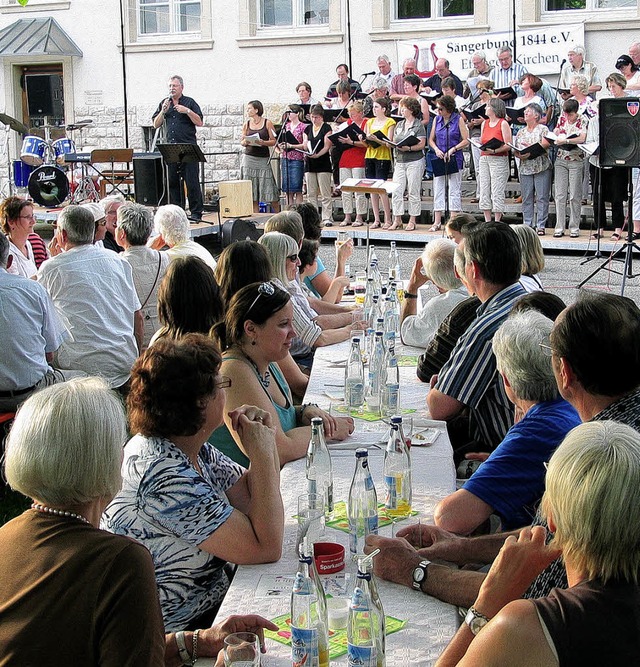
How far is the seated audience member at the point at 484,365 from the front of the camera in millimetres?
3883

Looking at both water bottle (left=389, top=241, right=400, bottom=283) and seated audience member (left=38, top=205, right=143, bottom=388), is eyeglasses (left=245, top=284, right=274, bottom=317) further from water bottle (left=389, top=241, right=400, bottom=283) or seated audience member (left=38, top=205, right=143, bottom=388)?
water bottle (left=389, top=241, right=400, bottom=283)

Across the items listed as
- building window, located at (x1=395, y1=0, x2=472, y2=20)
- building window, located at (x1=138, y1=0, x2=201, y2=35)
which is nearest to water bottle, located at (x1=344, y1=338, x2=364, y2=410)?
building window, located at (x1=395, y1=0, x2=472, y2=20)

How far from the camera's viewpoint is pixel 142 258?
638 centimetres

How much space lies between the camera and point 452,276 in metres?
5.19

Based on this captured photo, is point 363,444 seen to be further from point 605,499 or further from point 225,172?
point 225,172

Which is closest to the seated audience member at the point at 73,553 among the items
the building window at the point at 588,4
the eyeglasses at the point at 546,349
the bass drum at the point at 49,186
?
the eyeglasses at the point at 546,349

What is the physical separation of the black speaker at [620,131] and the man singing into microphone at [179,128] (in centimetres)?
629

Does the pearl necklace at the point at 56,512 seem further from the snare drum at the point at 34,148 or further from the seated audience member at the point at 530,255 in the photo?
the snare drum at the point at 34,148

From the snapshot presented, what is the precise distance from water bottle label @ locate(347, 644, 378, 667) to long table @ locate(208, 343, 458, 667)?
0.09 meters

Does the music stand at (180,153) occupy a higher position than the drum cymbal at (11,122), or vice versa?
the drum cymbal at (11,122)

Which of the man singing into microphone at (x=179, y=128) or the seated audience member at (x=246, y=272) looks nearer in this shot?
the seated audience member at (x=246, y=272)

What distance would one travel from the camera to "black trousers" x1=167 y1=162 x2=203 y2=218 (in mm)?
13898

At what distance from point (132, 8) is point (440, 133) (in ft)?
28.2

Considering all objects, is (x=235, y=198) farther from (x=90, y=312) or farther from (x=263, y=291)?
(x=263, y=291)
